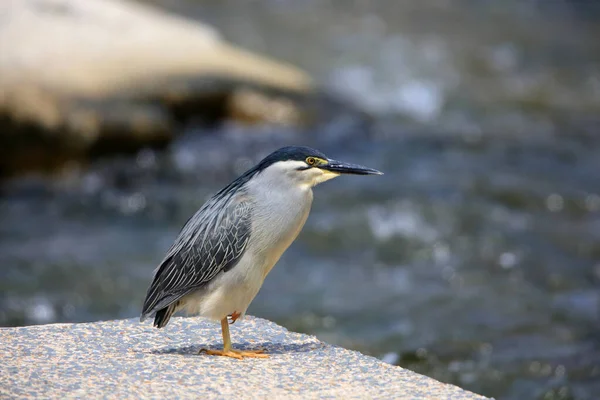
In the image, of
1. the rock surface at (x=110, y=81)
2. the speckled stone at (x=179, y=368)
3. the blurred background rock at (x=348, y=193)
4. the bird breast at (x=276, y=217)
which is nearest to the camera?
the speckled stone at (x=179, y=368)

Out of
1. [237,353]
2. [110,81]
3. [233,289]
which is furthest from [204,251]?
[110,81]

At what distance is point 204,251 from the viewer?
405cm

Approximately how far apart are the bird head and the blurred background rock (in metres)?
2.55

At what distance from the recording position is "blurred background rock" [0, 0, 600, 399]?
279 inches

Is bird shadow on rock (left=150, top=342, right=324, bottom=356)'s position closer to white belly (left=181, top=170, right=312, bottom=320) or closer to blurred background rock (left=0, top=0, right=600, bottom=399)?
white belly (left=181, top=170, right=312, bottom=320)

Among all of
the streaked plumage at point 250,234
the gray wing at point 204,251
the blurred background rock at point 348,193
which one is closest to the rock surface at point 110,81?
the blurred background rock at point 348,193

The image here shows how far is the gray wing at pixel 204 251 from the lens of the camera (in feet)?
13.2

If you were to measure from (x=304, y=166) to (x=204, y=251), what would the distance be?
1.87ft

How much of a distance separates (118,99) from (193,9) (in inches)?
296

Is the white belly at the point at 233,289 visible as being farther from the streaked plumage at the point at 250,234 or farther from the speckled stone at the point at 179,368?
the speckled stone at the point at 179,368

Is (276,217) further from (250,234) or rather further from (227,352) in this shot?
(227,352)

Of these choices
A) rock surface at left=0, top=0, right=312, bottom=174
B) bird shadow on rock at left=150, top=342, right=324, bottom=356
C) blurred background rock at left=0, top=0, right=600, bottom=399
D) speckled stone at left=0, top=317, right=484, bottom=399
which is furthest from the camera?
rock surface at left=0, top=0, right=312, bottom=174

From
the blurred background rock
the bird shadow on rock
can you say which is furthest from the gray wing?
the blurred background rock

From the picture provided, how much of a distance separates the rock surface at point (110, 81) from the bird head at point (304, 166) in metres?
6.34
